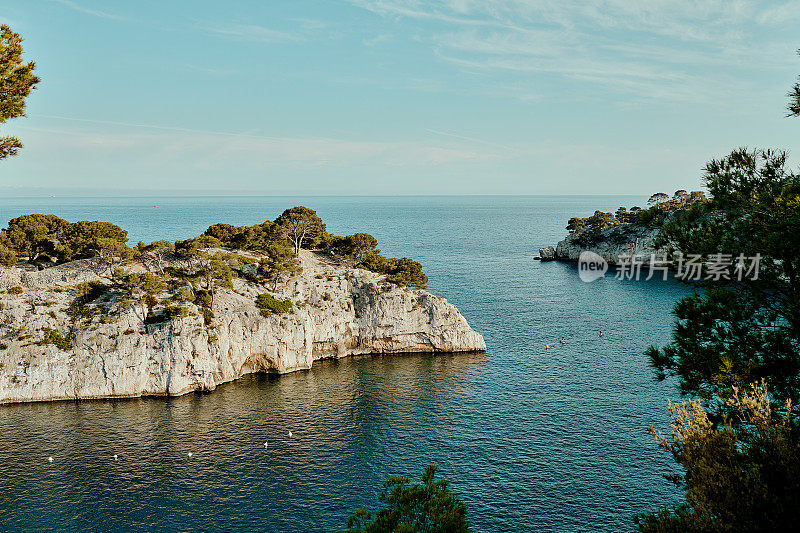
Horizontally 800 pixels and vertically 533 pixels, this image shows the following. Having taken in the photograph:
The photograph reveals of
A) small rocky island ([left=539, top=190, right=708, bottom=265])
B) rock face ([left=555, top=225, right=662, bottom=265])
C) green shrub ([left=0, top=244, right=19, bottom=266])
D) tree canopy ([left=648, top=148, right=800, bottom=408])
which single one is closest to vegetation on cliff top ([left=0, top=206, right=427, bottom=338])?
green shrub ([left=0, top=244, right=19, bottom=266])

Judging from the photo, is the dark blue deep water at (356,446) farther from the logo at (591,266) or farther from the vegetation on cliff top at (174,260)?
the logo at (591,266)

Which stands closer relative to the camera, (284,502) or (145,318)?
(284,502)

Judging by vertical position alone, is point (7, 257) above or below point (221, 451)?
above

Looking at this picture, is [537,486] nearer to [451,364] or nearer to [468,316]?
[451,364]

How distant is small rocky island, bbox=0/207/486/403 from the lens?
211 feet

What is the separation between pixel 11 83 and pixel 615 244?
167953 millimetres

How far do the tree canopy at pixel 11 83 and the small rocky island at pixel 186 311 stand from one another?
4960cm

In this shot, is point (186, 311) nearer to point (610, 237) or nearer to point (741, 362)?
point (741, 362)

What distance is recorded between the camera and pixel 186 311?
226 ft

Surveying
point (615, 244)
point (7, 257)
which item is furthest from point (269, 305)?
point (615, 244)

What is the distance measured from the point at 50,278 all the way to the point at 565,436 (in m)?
75.1

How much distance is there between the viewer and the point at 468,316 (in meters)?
101

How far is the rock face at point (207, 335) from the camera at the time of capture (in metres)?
63.6

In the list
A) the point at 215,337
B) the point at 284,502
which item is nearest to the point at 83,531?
the point at 284,502
